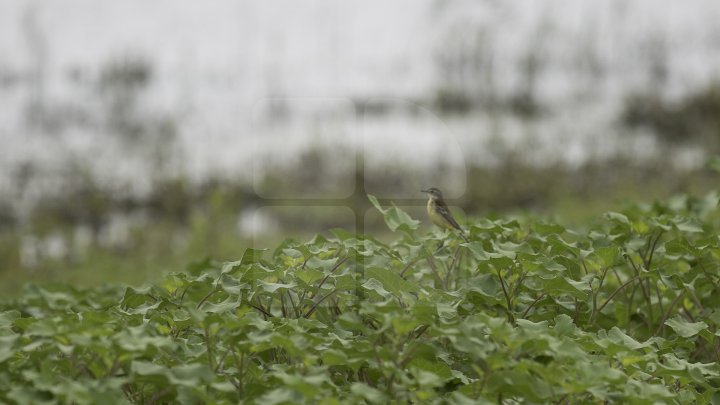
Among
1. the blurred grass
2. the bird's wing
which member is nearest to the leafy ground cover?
the bird's wing

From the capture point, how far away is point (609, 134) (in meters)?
13.6

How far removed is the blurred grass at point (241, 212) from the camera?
8500 mm

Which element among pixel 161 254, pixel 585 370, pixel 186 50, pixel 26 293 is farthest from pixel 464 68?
pixel 585 370

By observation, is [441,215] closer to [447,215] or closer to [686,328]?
[447,215]

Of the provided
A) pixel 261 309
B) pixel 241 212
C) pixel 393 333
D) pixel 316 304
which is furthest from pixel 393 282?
pixel 241 212

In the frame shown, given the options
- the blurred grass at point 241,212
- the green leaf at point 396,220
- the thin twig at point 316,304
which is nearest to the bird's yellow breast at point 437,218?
the green leaf at point 396,220

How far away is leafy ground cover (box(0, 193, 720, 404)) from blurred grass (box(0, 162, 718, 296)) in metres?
5.62

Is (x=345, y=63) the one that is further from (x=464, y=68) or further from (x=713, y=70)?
(x=713, y=70)

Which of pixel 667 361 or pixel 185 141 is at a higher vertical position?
pixel 667 361

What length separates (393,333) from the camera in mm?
2057

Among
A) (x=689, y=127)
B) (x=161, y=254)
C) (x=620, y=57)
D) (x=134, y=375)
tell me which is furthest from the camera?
(x=620, y=57)

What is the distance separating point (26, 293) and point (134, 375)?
185cm

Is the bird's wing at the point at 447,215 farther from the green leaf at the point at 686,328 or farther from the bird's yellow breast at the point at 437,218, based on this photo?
the green leaf at the point at 686,328

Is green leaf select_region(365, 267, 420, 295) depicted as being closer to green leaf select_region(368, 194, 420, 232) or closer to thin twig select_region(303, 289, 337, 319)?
thin twig select_region(303, 289, 337, 319)
